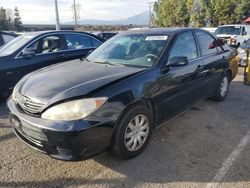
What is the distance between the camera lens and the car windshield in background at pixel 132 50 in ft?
12.2

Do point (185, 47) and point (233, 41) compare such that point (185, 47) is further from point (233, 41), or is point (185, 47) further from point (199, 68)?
point (233, 41)

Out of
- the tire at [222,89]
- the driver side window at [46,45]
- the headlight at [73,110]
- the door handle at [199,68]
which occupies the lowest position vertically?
the tire at [222,89]

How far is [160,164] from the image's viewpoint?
127 inches

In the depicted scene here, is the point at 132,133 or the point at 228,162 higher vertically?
the point at 132,133

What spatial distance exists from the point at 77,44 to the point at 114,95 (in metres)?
4.13

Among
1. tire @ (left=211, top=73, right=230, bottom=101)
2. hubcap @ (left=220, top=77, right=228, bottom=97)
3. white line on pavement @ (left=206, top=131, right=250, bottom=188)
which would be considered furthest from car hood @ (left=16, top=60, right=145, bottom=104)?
hubcap @ (left=220, top=77, right=228, bottom=97)

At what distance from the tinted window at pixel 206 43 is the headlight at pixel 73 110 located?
2.58 meters

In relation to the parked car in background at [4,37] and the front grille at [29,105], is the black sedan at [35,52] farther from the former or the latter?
the front grille at [29,105]

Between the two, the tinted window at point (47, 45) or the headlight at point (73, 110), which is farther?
the tinted window at point (47, 45)

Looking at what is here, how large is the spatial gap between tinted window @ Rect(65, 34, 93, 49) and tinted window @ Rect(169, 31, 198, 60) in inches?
125

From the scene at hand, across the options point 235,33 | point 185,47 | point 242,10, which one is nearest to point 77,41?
point 185,47

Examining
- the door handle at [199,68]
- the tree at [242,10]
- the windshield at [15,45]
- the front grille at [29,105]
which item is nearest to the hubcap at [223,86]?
the door handle at [199,68]

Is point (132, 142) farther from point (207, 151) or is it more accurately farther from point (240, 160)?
point (240, 160)

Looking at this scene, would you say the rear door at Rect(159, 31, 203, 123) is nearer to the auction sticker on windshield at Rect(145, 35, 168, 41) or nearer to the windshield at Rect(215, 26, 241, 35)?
the auction sticker on windshield at Rect(145, 35, 168, 41)
